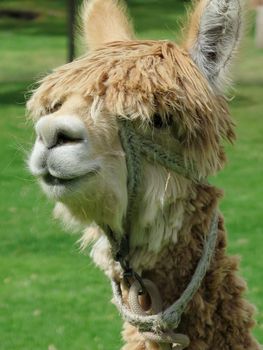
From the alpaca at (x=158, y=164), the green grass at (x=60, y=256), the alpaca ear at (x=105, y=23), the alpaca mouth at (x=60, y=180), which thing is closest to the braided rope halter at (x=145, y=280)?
the alpaca at (x=158, y=164)

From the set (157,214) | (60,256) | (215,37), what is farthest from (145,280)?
(60,256)

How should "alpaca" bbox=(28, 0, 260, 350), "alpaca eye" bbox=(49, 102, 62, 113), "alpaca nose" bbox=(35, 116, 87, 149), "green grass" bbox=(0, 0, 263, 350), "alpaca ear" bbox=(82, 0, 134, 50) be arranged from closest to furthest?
1. "alpaca nose" bbox=(35, 116, 87, 149)
2. "alpaca" bbox=(28, 0, 260, 350)
3. "alpaca eye" bbox=(49, 102, 62, 113)
4. "alpaca ear" bbox=(82, 0, 134, 50)
5. "green grass" bbox=(0, 0, 263, 350)

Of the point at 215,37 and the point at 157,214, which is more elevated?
the point at 215,37

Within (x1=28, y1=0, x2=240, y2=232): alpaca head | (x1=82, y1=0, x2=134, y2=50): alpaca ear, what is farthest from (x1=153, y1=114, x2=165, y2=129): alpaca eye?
(x1=82, y1=0, x2=134, y2=50): alpaca ear

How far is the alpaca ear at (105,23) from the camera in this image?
3938 millimetres

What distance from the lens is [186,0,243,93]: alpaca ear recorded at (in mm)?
3451

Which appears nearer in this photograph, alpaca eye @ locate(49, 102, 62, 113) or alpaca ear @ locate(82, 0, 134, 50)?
alpaca eye @ locate(49, 102, 62, 113)

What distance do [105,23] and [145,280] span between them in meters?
1.06

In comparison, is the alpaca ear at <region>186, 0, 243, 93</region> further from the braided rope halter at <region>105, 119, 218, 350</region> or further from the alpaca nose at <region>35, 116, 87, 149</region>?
the alpaca nose at <region>35, 116, 87, 149</region>

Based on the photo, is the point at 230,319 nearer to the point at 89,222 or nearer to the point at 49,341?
the point at 89,222

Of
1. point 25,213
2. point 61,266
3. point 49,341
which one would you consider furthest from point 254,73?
point 49,341

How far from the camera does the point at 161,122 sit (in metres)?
3.36

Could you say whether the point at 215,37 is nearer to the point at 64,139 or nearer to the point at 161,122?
the point at 161,122

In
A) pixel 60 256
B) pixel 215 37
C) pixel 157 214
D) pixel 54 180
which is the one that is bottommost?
pixel 60 256
